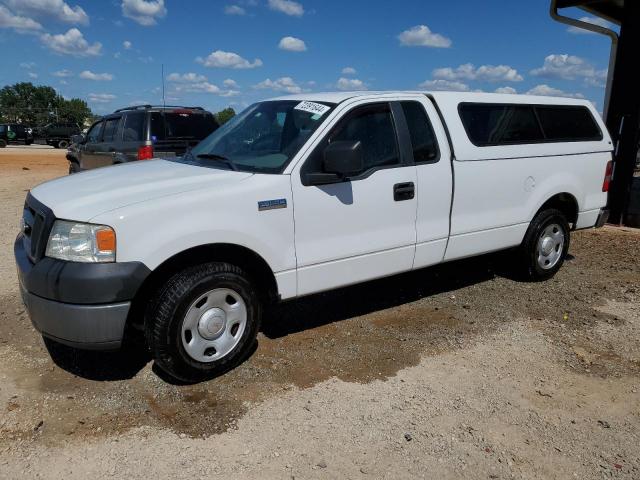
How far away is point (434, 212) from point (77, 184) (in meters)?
2.80

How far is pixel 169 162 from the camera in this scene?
4473mm

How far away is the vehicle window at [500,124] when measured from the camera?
193 inches

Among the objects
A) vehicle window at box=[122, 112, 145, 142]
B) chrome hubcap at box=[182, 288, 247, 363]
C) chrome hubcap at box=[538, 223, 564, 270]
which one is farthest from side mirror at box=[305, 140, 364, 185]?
vehicle window at box=[122, 112, 145, 142]

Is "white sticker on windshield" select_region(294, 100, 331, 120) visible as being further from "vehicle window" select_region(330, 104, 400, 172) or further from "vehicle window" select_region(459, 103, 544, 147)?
"vehicle window" select_region(459, 103, 544, 147)

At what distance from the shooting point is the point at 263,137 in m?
4.34

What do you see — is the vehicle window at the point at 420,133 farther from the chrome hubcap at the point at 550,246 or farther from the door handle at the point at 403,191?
the chrome hubcap at the point at 550,246

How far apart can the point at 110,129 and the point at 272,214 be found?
7.64 metres

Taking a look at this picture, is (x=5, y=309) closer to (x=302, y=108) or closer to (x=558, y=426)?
(x=302, y=108)

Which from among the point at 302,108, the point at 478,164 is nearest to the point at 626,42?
the point at 478,164

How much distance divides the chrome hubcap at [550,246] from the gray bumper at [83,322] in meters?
4.30

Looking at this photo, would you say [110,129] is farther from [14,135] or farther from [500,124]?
[14,135]

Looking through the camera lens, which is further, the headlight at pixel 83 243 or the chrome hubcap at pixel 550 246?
the chrome hubcap at pixel 550 246

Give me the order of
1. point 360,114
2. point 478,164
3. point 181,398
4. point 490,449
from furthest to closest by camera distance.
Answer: point 478,164 → point 360,114 → point 181,398 → point 490,449

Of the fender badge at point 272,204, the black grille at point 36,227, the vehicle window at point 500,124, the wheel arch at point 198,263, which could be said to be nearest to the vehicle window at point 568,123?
the vehicle window at point 500,124
